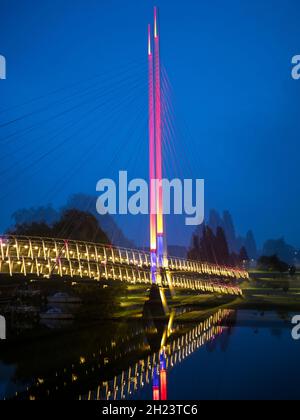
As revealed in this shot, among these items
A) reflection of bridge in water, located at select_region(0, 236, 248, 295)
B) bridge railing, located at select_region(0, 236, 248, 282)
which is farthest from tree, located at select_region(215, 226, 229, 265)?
bridge railing, located at select_region(0, 236, 248, 282)

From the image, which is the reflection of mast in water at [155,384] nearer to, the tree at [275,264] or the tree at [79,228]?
the tree at [79,228]

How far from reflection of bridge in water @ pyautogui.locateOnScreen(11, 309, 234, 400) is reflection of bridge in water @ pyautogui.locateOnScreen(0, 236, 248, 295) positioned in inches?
138

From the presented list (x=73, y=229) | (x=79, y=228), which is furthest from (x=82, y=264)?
(x=79, y=228)

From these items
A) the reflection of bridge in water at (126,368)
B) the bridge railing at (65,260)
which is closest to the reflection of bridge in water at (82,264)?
the bridge railing at (65,260)

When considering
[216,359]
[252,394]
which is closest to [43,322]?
[216,359]

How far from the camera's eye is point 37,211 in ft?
261

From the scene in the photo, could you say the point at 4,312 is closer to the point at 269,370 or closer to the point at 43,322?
the point at 43,322

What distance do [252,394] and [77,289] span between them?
2060cm

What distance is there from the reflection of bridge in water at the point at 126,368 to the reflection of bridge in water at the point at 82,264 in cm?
349

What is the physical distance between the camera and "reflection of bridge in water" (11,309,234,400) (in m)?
17.8
